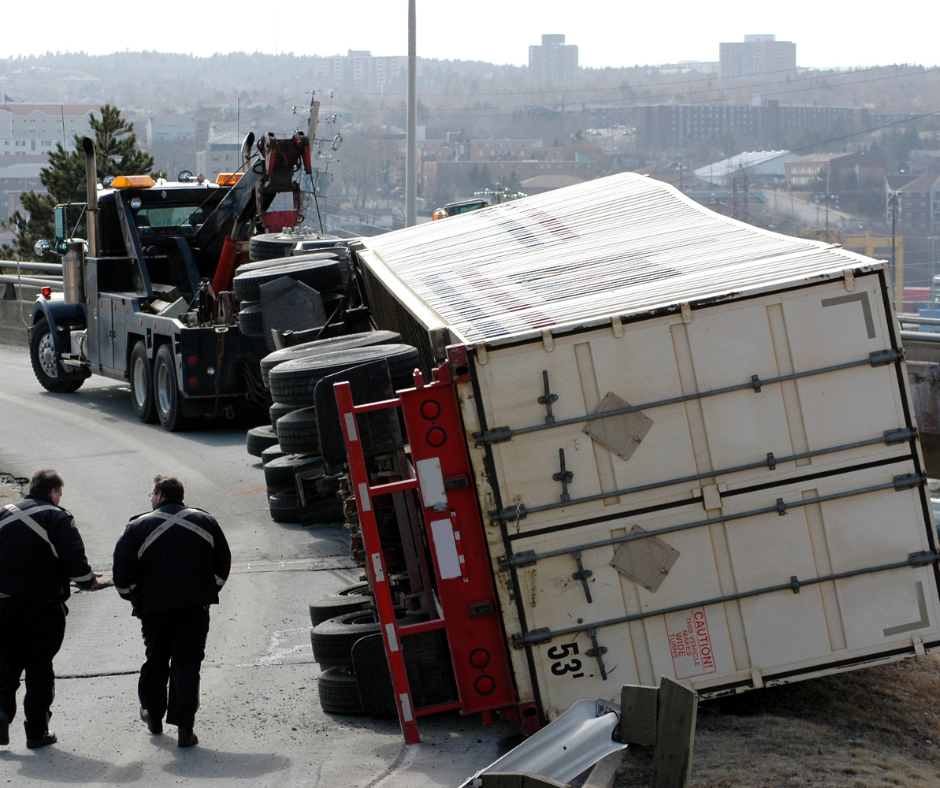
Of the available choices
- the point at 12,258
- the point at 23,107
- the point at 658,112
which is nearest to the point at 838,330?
the point at 12,258

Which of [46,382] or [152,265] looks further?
[46,382]

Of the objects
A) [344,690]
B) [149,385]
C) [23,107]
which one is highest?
[23,107]

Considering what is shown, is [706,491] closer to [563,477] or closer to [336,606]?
[563,477]

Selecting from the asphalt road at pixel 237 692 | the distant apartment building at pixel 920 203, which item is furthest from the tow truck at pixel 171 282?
the distant apartment building at pixel 920 203

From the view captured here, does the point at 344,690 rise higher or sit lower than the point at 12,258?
lower

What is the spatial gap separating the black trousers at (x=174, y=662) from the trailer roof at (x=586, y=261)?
2250 mm

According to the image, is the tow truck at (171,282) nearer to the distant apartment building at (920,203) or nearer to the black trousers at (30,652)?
the black trousers at (30,652)

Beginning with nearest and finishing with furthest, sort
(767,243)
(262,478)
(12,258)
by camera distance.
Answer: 1. (767,243)
2. (262,478)
3. (12,258)

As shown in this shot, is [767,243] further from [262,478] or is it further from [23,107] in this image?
[23,107]

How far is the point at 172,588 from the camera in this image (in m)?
6.55

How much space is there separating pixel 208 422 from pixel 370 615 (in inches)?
383

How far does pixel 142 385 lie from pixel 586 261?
33.7ft

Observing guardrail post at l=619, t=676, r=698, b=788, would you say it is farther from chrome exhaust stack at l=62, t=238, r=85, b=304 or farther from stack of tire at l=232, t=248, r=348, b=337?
chrome exhaust stack at l=62, t=238, r=85, b=304

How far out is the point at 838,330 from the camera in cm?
639
